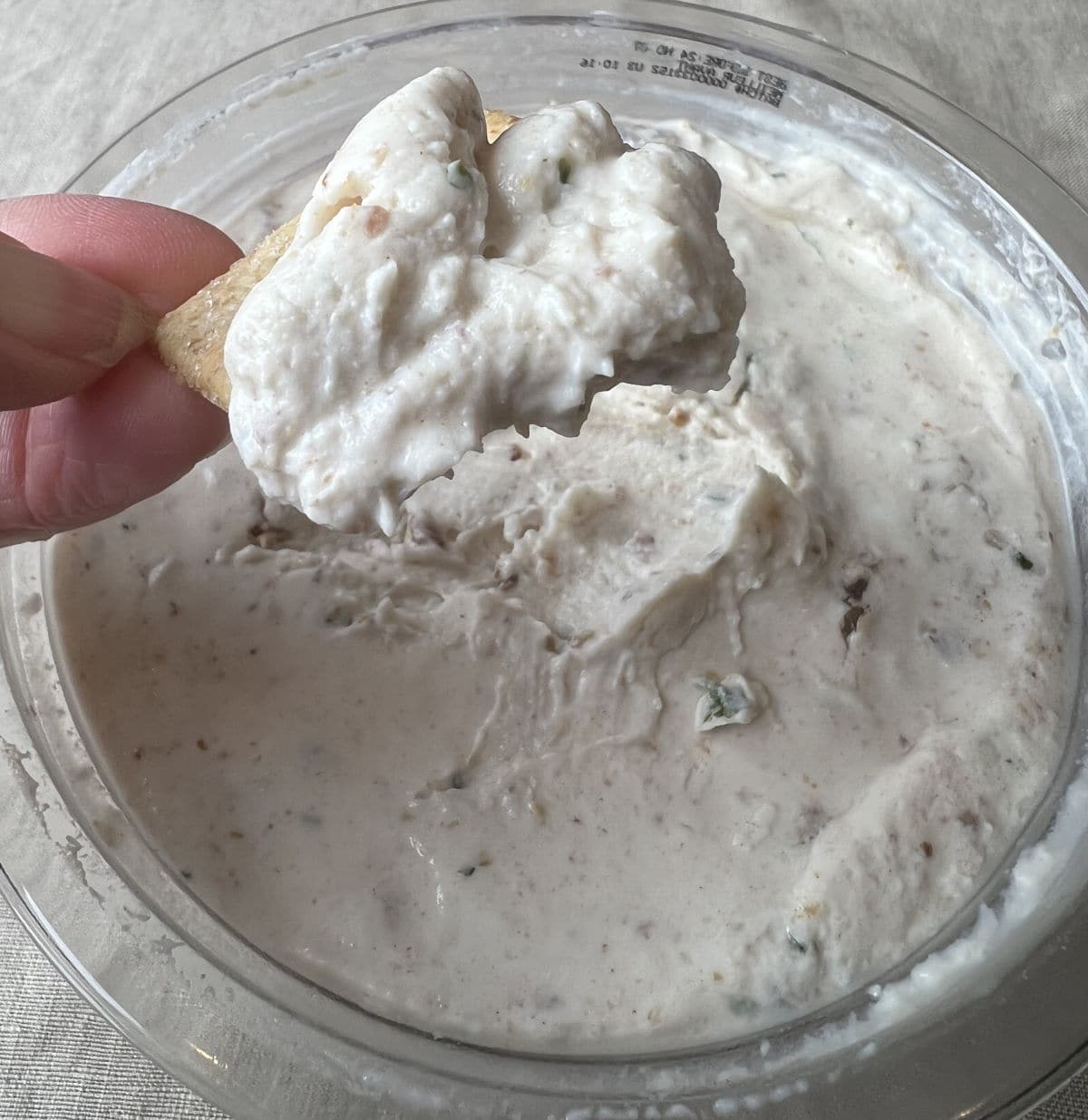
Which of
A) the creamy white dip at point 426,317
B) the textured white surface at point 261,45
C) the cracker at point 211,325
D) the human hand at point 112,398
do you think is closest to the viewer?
the creamy white dip at point 426,317

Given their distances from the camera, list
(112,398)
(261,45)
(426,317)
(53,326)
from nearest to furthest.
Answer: (426,317), (53,326), (112,398), (261,45)

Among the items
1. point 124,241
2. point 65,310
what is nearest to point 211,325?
point 65,310

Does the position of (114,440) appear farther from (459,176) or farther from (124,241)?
(459,176)

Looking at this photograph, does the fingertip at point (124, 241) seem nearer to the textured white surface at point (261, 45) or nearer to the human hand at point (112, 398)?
the human hand at point (112, 398)

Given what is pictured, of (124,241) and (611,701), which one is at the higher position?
(124,241)

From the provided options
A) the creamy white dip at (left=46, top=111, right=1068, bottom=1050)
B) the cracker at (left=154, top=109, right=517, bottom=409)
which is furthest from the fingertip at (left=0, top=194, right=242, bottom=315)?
the creamy white dip at (left=46, top=111, right=1068, bottom=1050)

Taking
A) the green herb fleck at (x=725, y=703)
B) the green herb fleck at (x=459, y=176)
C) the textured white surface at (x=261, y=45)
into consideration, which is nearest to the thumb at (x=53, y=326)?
the green herb fleck at (x=459, y=176)

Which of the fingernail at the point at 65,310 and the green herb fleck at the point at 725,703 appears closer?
the fingernail at the point at 65,310
